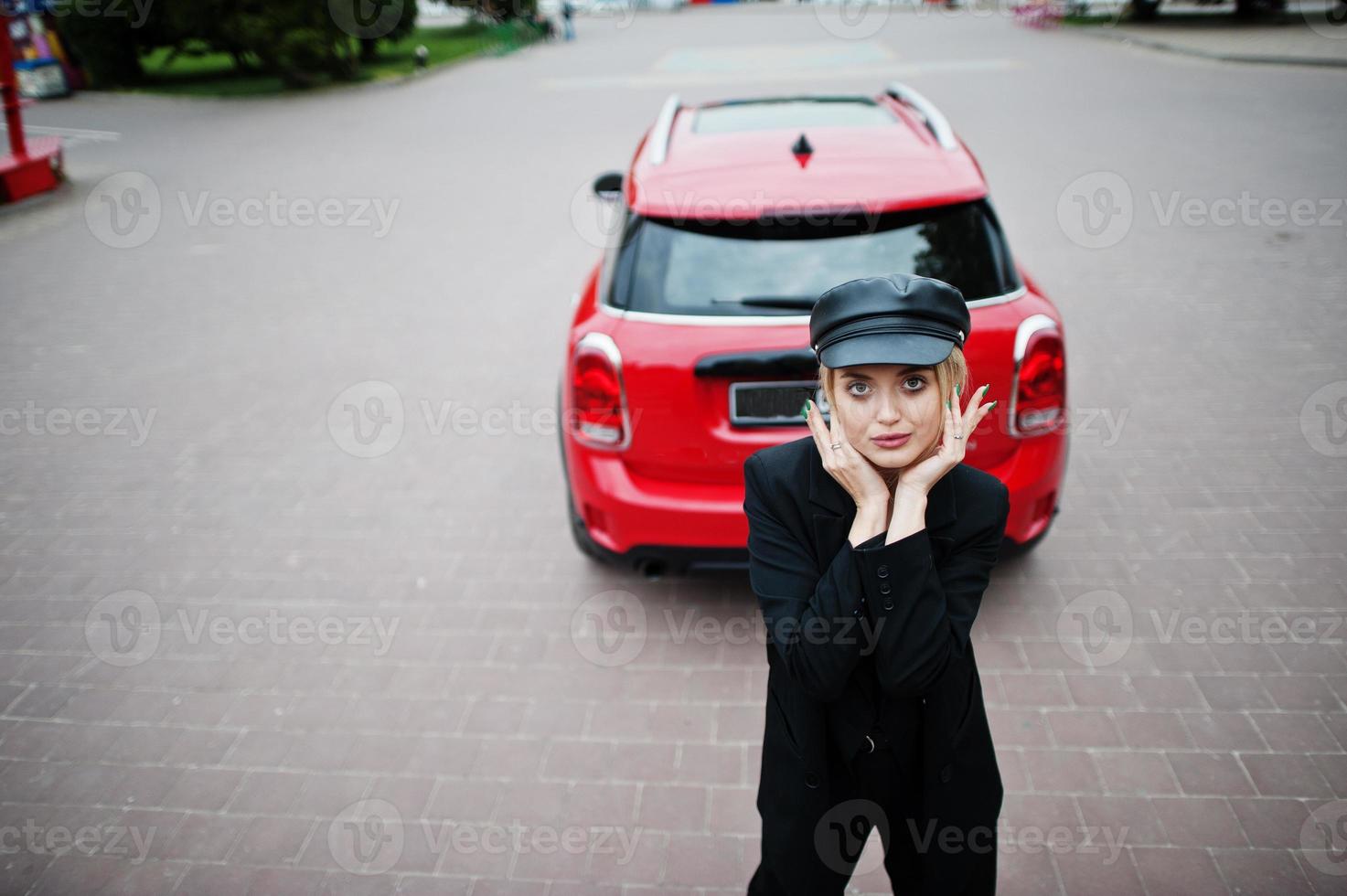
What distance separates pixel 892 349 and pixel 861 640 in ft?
1.85

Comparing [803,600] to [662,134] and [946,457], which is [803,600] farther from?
[662,134]

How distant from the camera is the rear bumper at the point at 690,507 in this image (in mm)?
3400

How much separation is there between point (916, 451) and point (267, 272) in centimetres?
956

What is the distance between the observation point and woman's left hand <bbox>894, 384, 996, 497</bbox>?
5.27ft

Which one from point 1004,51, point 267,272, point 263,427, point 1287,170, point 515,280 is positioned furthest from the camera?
point 1004,51

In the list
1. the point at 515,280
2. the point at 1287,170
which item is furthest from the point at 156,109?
the point at 1287,170

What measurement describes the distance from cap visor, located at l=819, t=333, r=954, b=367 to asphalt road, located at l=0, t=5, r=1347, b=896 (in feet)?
6.25

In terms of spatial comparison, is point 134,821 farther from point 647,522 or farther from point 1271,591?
point 1271,591

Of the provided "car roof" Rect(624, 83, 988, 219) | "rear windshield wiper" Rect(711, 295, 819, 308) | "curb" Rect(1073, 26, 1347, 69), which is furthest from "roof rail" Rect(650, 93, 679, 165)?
"curb" Rect(1073, 26, 1347, 69)

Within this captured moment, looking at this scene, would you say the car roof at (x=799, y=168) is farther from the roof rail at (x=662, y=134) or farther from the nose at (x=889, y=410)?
the nose at (x=889, y=410)

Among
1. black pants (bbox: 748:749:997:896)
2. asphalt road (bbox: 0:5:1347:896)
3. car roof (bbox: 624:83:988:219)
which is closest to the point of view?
black pants (bbox: 748:749:997:896)

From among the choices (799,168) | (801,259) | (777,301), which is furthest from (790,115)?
(777,301)

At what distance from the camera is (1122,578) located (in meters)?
3.95

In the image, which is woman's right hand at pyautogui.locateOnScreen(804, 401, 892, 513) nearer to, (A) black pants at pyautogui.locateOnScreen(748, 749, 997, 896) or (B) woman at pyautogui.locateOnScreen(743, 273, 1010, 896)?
(B) woman at pyautogui.locateOnScreen(743, 273, 1010, 896)
